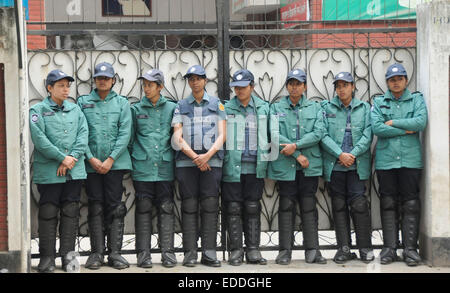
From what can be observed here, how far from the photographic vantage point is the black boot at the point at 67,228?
7.07m

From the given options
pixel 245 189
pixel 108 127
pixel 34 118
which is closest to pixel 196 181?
pixel 245 189

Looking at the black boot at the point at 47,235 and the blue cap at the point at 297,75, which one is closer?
the black boot at the point at 47,235

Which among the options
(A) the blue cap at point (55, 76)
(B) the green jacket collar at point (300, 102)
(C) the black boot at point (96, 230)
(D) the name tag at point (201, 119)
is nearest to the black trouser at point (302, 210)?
(B) the green jacket collar at point (300, 102)

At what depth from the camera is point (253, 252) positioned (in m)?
7.42

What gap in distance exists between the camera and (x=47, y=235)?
23.1ft

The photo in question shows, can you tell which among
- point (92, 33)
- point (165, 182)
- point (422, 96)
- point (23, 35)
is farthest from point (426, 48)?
point (23, 35)

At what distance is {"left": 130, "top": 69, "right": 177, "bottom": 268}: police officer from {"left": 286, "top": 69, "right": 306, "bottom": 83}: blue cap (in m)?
1.29

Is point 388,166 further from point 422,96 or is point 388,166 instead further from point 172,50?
point 172,50

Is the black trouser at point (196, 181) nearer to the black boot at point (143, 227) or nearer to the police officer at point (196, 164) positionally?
the police officer at point (196, 164)

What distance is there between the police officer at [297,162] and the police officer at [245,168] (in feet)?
0.52

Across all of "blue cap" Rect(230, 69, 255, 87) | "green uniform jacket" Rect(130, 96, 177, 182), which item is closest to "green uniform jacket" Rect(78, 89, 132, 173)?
"green uniform jacket" Rect(130, 96, 177, 182)

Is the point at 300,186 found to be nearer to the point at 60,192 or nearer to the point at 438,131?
the point at 438,131

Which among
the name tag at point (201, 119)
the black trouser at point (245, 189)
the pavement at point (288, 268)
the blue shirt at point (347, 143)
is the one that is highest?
the name tag at point (201, 119)
